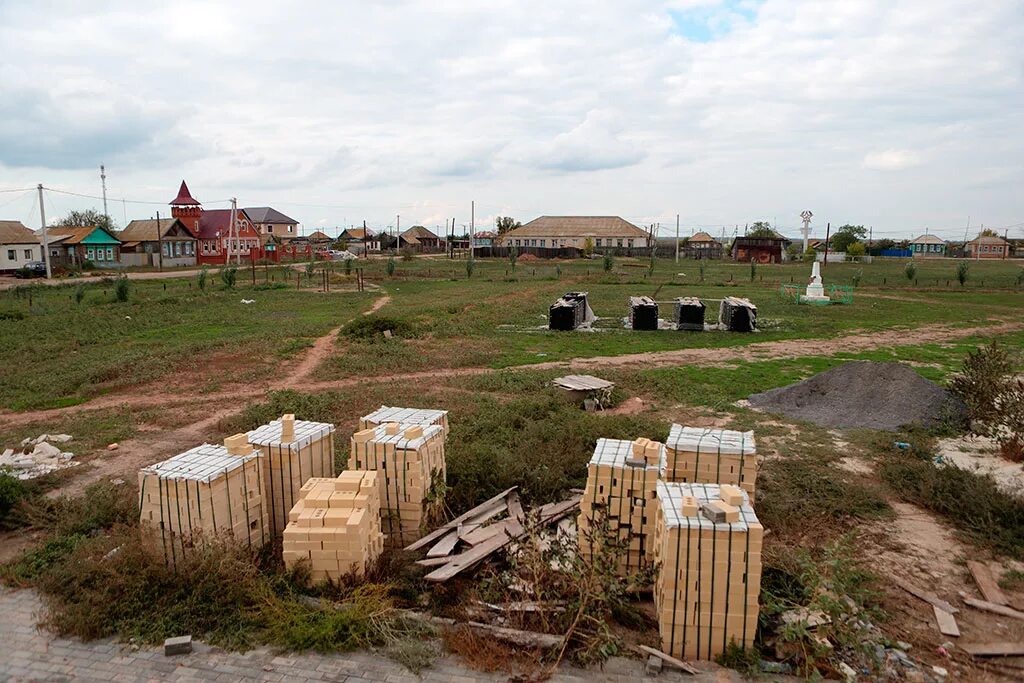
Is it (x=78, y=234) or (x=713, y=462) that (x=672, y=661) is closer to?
(x=713, y=462)

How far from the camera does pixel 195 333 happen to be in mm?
18969

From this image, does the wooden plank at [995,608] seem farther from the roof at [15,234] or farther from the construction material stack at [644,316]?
the roof at [15,234]

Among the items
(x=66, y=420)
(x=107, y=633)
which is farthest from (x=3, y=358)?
(x=107, y=633)

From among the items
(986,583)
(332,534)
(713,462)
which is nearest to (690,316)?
(713,462)

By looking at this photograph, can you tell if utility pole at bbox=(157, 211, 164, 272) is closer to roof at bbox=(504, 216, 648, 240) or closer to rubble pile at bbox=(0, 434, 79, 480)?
roof at bbox=(504, 216, 648, 240)

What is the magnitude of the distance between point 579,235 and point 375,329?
192 ft

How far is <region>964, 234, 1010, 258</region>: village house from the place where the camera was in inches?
3103

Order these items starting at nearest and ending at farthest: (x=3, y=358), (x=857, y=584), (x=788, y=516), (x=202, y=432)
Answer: (x=857, y=584) → (x=788, y=516) → (x=202, y=432) → (x=3, y=358)

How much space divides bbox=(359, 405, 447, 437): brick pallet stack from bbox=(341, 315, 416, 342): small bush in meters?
9.68

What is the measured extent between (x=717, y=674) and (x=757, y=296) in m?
26.4

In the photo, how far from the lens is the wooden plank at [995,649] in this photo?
4.99 metres

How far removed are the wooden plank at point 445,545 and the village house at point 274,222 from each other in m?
71.8

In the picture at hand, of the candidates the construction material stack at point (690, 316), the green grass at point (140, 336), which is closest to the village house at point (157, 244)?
the green grass at point (140, 336)

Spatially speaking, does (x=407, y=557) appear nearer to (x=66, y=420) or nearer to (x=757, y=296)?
(x=66, y=420)
